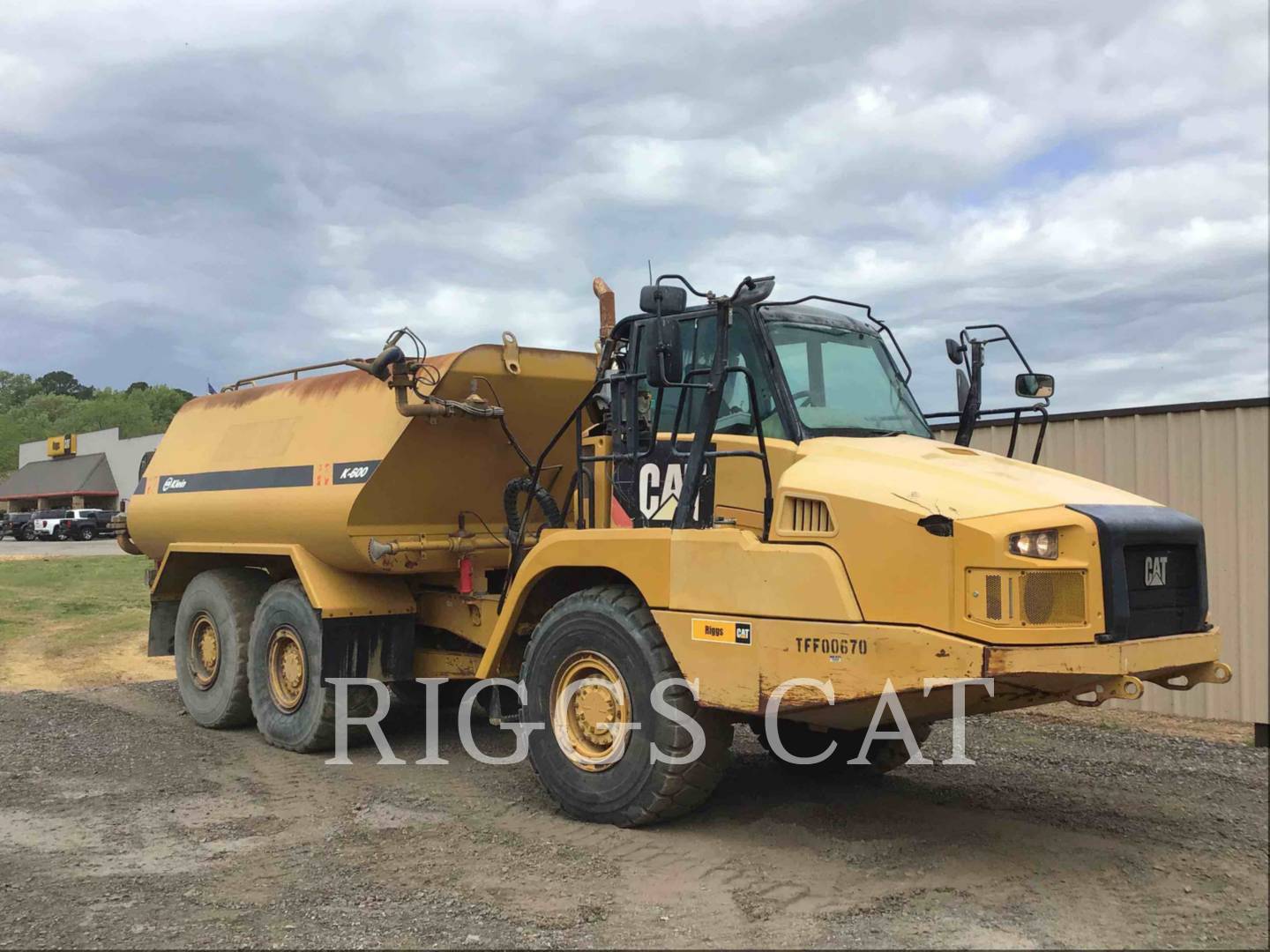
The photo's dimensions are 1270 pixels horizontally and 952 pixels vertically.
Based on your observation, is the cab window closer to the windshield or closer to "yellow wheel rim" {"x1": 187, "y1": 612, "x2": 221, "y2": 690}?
the windshield

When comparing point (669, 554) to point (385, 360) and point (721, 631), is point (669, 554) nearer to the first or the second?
point (721, 631)

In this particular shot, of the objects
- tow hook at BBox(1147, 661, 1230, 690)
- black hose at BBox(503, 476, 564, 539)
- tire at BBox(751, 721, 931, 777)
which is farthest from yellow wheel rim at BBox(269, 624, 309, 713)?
tow hook at BBox(1147, 661, 1230, 690)

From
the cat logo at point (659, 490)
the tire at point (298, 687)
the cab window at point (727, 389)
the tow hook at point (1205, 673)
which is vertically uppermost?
the cab window at point (727, 389)

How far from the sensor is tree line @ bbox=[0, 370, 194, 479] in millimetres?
82500

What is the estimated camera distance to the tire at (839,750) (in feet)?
24.3

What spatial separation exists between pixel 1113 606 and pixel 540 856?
2990mm

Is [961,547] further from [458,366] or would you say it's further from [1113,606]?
[458,366]

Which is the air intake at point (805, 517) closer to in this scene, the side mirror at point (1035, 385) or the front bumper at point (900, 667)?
the front bumper at point (900, 667)

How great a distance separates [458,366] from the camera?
307 inches

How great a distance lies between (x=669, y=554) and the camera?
19.6 ft

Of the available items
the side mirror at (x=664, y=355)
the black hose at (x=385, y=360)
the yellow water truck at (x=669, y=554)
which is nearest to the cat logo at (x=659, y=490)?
the yellow water truck at (x=669, y=554)

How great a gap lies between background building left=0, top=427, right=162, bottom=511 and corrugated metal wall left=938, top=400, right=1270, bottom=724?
54.5 metres

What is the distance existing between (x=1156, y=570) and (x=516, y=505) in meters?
4.03

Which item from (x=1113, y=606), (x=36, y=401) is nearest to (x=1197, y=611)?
(x=1113, y=606)
